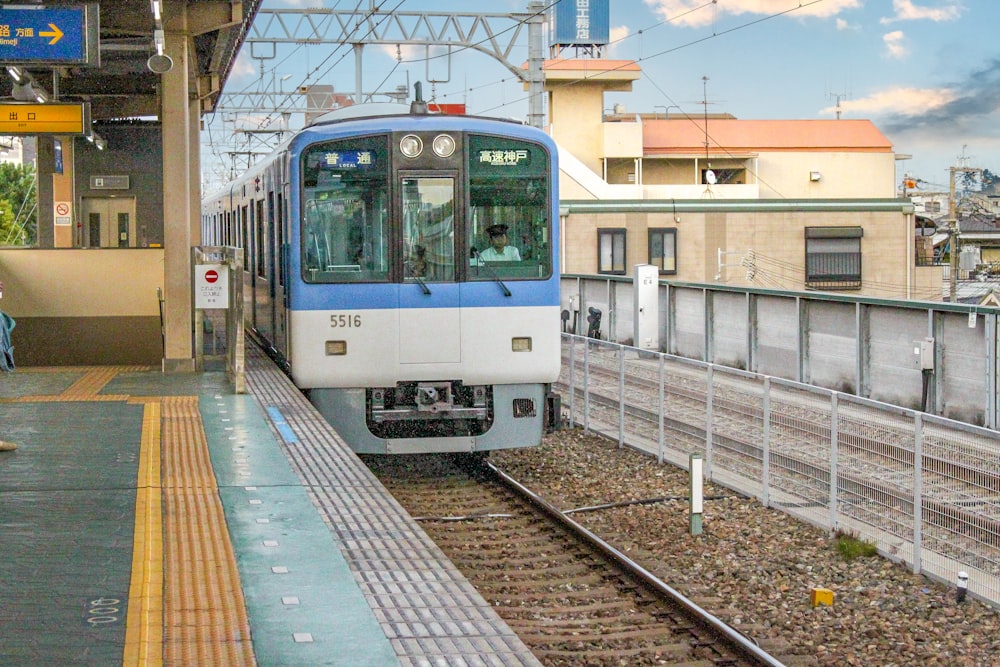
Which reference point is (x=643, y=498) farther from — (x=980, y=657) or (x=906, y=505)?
(x=980, y=657)

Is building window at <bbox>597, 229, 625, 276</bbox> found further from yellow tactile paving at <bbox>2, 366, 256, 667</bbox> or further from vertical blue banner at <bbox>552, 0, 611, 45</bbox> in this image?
yellow tactile paving at <bbox>2, 366, 256, 667</bbox>

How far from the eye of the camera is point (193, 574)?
577 centimetres

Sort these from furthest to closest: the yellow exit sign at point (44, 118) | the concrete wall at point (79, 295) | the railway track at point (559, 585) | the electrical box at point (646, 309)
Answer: the electrical box at point (646, 309)
the concrete wall at point (79, 295)
the yellow exit sign at point (44, 118)
the railway track at point (559, 585)

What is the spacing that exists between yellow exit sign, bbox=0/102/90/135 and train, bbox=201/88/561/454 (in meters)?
4.41

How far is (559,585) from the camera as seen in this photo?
320 inches

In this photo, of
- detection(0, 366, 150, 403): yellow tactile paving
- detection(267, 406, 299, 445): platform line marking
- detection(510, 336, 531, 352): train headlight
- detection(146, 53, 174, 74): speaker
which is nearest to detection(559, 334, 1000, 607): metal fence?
detection(510, 336, 531, 352): train headlight

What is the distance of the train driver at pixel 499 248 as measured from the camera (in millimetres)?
11086

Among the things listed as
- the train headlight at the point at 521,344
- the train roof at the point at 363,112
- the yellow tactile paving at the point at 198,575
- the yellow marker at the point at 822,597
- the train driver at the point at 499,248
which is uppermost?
the train roof at the point at 363,112

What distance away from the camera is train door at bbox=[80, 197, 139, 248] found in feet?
85.1

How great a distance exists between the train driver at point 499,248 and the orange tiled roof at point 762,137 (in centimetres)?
4075

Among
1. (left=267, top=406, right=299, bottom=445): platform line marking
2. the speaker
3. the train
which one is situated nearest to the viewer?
(left=267, top=406, right=299, bottom=445): platform line marking

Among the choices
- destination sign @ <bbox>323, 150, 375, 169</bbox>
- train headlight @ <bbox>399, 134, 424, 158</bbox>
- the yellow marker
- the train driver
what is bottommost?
the yellow marker

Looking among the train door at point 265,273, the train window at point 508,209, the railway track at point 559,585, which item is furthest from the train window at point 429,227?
the train door at point 265,273

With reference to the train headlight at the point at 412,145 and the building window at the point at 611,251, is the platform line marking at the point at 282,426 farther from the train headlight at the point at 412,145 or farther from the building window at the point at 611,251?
the building window at the point at 611,251
